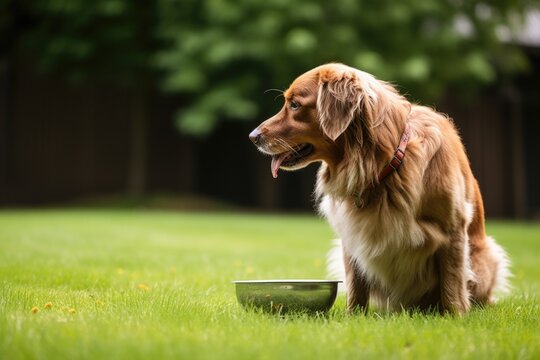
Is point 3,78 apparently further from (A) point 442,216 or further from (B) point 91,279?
(A) point 442,216

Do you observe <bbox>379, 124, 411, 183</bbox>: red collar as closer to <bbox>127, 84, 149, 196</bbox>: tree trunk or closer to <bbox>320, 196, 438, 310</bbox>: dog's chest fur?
<bbox>320, 196, 438, 310</bbox>: dog's chest fur

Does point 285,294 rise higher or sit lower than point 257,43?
lower

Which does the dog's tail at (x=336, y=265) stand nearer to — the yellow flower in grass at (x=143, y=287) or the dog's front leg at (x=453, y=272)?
the dog's front leg at (x=453, y=272)

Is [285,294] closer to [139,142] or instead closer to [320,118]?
[320,118]

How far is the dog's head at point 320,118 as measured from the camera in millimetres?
4090

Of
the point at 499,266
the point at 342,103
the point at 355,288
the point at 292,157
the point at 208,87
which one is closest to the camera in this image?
the point at 342,103

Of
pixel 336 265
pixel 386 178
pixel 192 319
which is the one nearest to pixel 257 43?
pixel 336 265

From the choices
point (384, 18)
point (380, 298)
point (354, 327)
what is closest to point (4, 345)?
point (354, 327)

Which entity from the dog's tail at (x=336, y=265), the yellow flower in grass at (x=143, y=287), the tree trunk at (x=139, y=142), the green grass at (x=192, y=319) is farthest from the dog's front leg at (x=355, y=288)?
the tree trunk at (x=139, y=142)

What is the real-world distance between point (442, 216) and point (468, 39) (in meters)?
16.0

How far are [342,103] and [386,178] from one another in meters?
0.50

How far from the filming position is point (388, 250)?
13.7 feet

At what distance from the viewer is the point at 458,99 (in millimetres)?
19484

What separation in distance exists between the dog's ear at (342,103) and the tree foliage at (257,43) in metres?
12.1
